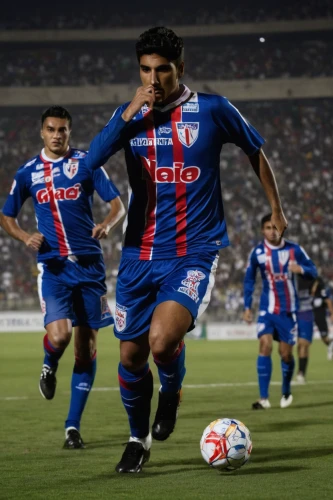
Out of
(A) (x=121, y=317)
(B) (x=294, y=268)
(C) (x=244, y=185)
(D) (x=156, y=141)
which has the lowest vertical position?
(A) (x=121, y=317)

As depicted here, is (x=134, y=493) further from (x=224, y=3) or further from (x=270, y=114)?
(x=224, y=3)

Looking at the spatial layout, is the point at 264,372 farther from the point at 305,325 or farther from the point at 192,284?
the point at 192,284

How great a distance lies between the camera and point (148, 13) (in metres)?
48.7

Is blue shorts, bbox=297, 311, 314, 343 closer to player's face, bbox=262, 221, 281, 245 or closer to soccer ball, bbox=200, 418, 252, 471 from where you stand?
player's face, bbox=262, 221, 281, 245

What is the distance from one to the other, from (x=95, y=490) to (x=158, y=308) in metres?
1.02

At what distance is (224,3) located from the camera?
48000 millimetres

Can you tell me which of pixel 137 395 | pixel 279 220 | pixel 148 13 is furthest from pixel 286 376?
pixel 148 13

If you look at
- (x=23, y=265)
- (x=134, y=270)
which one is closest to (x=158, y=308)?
(x=134, y=270)

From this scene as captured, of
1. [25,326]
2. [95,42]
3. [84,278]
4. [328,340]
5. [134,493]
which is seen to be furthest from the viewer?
[95,42]

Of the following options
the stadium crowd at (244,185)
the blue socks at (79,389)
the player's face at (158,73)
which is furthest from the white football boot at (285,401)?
the stadium crowd at (244,185)

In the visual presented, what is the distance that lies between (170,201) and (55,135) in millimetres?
2490

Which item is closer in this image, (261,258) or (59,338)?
(59,338)

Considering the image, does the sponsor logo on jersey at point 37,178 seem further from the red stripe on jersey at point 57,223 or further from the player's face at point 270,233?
the player's face at point 270,233

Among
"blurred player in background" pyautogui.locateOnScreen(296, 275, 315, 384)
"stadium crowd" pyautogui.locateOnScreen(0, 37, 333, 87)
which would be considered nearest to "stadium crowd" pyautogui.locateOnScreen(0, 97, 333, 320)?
"stadium crowd" pyautogui.locateOnScreen(0, 37, 333, 87)
